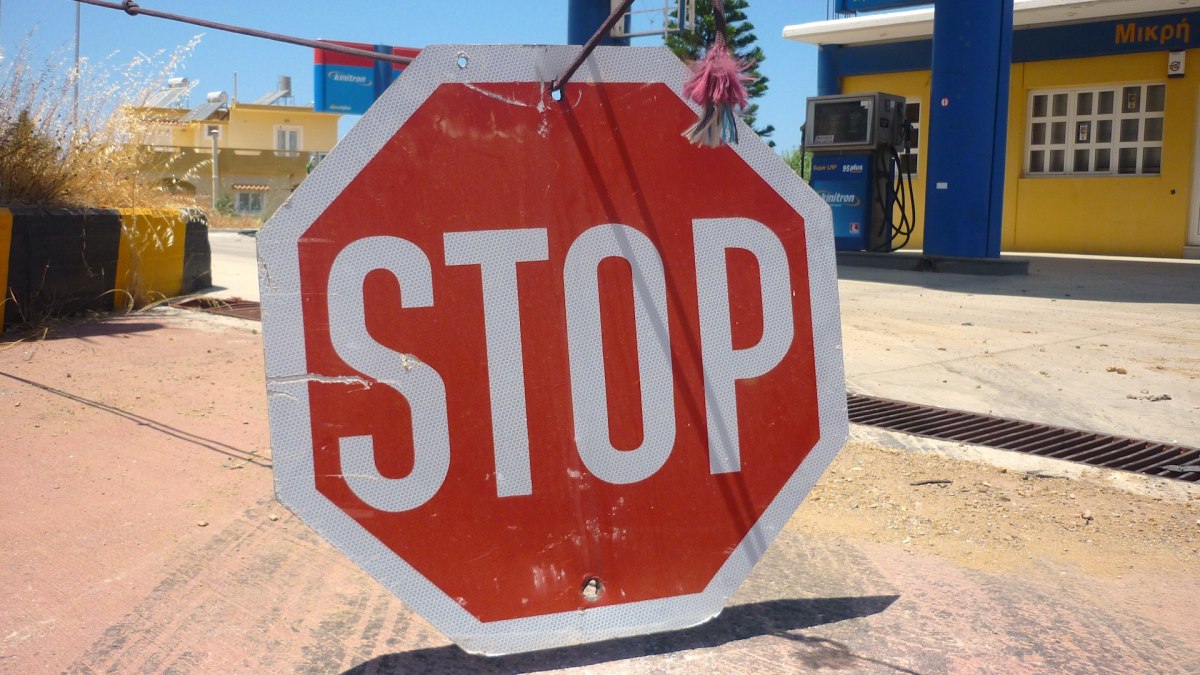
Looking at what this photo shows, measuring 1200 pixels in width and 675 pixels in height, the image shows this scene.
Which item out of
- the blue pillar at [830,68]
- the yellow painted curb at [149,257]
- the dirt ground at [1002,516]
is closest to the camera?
the dirt ground at [1002,516]

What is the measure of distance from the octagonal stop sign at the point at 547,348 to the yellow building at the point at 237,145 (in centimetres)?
769

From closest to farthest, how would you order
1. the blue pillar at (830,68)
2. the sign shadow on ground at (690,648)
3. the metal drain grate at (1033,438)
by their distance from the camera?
the sign shadow on ground at (690,648) → the metal drain grate at (1033,438) → the blue pillar at (830,68)

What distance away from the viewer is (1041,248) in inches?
756

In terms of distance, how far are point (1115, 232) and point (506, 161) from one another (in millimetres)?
18143

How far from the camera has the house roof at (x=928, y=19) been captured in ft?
55.9

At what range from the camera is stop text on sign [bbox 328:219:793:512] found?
226 centimetres

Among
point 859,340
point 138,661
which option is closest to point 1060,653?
point 138,661

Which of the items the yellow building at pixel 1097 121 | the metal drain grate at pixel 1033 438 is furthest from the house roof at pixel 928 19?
the metal drain grate at pixel 1033 438

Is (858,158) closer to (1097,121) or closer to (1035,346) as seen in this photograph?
(1097,121)

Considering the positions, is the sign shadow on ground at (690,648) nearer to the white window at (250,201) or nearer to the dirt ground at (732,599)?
the dirt ground at (732,599)

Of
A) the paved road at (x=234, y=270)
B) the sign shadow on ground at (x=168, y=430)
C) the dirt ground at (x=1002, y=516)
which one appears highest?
the paved road at (x=234, y=270)

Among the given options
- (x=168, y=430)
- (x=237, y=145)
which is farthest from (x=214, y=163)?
(x=237, y=145)

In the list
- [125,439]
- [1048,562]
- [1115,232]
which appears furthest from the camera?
[1115,232]

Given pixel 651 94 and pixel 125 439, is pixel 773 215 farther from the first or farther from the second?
pixel 125 439
